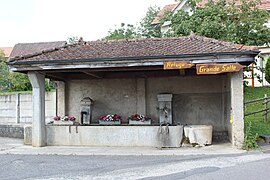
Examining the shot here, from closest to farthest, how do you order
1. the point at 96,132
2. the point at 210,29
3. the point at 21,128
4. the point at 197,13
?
the point at 96,132 → the point at 21,128 → the point at 210,29 → the point at 197,13

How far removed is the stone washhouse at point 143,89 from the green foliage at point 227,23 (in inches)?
201

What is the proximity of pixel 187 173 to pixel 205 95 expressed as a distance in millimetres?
6182

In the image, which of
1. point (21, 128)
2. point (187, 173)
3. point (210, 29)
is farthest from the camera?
point (210, 29)

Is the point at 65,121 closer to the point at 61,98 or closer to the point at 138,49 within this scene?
the point at 61,98

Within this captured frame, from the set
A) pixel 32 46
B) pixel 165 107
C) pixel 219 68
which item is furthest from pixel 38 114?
pixel 32 46

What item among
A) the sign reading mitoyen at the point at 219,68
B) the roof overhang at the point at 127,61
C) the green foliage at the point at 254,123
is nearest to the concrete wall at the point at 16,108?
the roof overhang at the point at 127,61

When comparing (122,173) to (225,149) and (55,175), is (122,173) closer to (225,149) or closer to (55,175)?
(55,175)

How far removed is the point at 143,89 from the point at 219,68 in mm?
4240

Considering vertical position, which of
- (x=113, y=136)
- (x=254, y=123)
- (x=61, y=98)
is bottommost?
(x=113, y=136)

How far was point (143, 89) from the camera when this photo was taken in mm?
12773

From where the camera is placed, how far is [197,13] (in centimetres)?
1759

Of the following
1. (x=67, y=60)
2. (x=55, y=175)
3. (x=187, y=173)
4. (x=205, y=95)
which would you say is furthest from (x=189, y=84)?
(x=55, y=175)

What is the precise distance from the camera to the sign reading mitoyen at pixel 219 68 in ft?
29.5

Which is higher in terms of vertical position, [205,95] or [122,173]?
[205,95]
